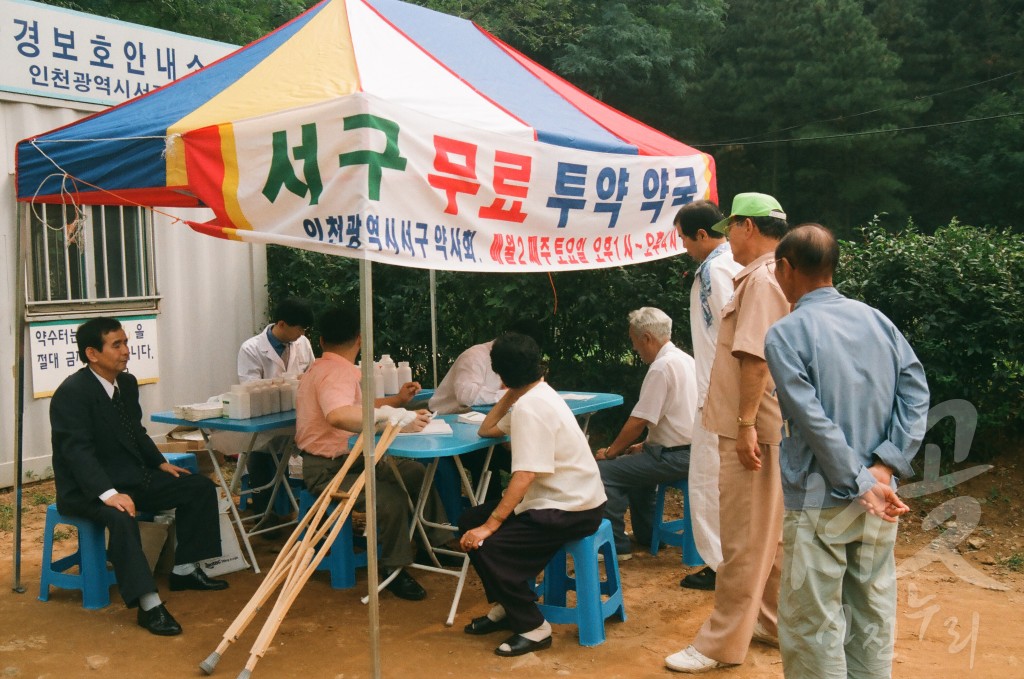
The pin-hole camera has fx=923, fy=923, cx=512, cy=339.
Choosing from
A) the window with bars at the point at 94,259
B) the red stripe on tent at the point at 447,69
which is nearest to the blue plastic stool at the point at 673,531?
the red stripe on tent at the point at 447,69

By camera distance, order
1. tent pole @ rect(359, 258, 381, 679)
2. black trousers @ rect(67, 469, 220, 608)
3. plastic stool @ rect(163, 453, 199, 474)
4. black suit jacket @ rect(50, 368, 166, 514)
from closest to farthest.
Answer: tent pole @ rect(359, 258, 381, 679) < black suit jacket @ rect(50, 368, 166, 514) < black trousers @ rect(67, 469, 220, 608) < plastic stool @ rect(163, 453, 199, 474)

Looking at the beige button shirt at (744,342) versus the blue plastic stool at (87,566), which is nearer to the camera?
the beige button shirt at (744,342)

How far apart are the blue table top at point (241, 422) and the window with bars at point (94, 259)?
234 centimetres

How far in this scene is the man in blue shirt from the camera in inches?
98.7

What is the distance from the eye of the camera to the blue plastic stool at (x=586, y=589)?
3.84 meters

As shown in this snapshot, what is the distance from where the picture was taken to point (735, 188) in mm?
26312

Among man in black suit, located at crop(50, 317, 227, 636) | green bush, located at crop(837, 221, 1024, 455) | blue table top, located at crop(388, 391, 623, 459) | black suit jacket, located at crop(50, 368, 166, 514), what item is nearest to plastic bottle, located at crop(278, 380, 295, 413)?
man in black suit, located at crop(50, 317, 227, 636)

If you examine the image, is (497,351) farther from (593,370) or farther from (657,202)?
(593,370)

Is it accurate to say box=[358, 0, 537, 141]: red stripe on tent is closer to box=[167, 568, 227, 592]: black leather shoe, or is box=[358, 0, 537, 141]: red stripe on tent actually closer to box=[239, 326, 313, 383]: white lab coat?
box=[239, 326, 313, 383]: white lab coat

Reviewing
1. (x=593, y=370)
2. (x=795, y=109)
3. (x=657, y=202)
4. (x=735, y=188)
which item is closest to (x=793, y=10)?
(x=795, y=109)

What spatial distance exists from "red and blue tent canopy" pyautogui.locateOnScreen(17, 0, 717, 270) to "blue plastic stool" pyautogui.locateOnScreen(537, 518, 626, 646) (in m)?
1.19

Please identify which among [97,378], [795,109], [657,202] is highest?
[795,109]

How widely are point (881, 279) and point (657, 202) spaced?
2209mm

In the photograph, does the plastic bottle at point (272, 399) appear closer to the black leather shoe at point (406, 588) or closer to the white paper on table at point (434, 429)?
the white paper on table at point (434, 429)
